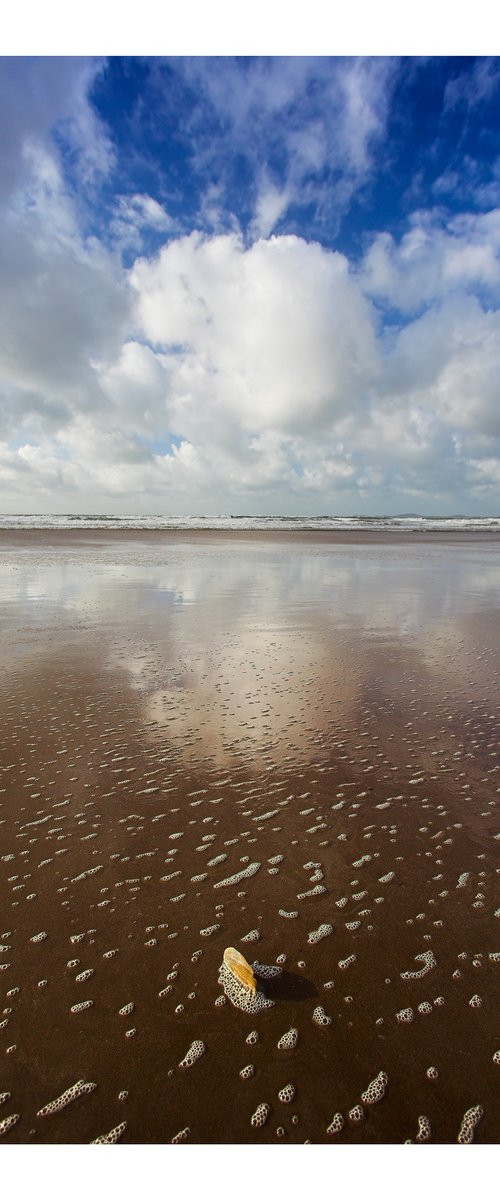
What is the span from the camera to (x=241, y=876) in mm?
3096

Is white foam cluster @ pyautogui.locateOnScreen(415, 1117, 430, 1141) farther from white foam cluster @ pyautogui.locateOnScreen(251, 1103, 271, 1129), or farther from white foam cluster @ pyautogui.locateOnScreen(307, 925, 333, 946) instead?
white foam cluster @ pyautogui.locateOnScreen(307, 925, 333, 946)

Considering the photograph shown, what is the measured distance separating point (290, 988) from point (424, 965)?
72cm

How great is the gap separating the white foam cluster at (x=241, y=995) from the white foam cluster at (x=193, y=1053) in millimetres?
241

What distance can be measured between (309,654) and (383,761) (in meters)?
3.29

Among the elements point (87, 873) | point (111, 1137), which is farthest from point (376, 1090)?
point (87, 873)

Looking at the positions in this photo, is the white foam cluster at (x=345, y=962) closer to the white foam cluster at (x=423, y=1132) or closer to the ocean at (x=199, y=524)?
the white foam cluster at (x=423, y=1132)

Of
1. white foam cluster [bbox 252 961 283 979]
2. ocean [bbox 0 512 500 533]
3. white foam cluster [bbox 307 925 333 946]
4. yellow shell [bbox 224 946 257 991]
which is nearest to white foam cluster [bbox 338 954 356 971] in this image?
white foam cluster [bbox 307 925 333 946]

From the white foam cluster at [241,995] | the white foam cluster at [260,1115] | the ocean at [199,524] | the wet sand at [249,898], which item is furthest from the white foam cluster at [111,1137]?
the ocean at [199,524]

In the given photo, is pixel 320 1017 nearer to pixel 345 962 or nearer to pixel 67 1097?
pixel 345 962

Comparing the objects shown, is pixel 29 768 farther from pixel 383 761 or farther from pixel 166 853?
pixel 383 761

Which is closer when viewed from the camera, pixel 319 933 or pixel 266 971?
pixel 266 971

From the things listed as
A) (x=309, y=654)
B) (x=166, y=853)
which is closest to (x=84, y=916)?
(x=166, y=853)

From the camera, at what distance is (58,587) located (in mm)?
14305

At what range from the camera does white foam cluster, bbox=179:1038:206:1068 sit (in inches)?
80.3
